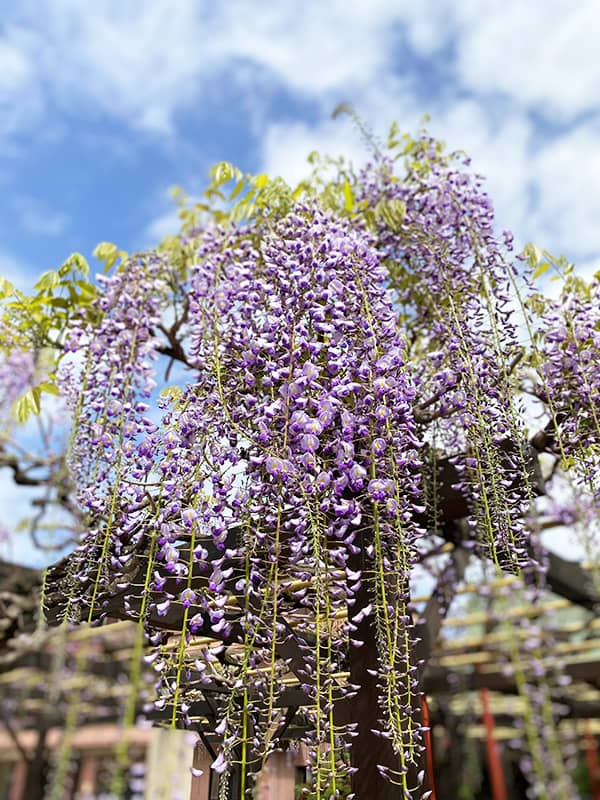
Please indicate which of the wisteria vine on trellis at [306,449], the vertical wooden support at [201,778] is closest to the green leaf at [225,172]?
the wisteria vine on trellis at [306,449]

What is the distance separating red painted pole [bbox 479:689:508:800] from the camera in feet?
2.52

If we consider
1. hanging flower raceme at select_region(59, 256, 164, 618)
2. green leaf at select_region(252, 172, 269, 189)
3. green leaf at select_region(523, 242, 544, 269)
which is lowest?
hanging flower raceme at select_region(59, 256, 164, 618)

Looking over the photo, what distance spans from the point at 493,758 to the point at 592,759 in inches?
4.3

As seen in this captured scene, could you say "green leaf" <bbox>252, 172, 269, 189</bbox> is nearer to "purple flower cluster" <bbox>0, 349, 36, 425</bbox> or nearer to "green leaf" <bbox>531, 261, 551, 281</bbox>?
"green leaf" <bbox>531, 261, 551, 281</bbox>

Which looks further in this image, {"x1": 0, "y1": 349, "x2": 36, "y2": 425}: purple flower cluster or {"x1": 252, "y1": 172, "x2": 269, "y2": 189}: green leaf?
{"x1": 252, "y1": 172, "x2": 269, "y2": 189}: green leaf

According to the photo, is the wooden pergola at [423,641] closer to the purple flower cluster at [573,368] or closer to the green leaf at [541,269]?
the purple flower cluster at [573,368]

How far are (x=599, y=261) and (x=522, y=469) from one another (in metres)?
1.40

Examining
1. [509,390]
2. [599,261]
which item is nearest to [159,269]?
[509,390]

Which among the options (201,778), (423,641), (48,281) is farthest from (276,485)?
(201,778)

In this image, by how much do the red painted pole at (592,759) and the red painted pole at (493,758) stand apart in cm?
10

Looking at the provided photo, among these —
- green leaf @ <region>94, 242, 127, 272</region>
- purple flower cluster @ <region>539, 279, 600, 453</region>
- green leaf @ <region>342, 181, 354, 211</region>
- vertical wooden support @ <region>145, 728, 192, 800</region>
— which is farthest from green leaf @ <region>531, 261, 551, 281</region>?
vertical wooden support @ <region>145, 728, 192, 800</region>

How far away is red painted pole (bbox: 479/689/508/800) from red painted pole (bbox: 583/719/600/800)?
0.32 feet

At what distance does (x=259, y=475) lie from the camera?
2113mm

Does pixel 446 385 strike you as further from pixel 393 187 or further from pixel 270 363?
pixel 393 187
